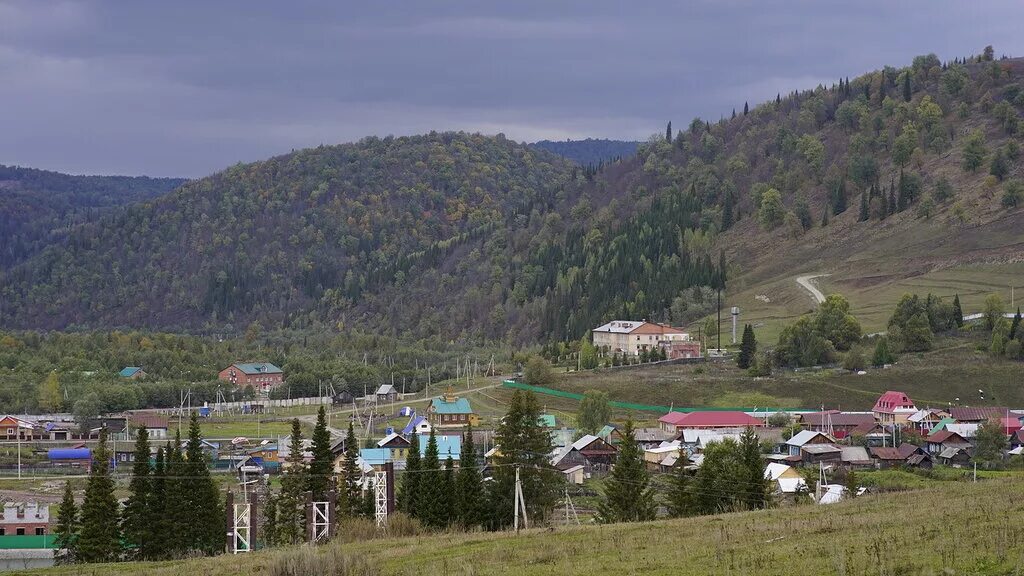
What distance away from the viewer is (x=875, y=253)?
446 ft

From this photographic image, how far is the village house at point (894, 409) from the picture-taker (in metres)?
81.5

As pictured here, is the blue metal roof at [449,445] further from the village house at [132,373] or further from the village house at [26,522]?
the village house at [132,373]

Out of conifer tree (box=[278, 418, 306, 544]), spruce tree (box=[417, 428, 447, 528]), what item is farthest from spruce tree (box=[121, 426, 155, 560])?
spruce tree (box=[417, 428, 447, 528])

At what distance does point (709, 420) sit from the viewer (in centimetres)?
7988

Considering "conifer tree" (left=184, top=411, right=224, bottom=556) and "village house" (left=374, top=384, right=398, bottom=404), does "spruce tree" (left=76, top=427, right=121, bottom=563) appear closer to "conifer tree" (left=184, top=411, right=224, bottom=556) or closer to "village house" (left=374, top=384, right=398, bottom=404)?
"conifer tree" (left=184, top=411, right=224, bottom=556)

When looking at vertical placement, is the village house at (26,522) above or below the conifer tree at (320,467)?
below

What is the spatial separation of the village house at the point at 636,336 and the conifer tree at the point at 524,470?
72.7 m

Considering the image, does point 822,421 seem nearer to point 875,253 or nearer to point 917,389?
point 917,389

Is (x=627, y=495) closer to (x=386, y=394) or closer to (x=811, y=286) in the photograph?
(x=386, y=394)

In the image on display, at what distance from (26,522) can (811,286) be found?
9167cm

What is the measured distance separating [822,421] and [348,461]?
147 feet

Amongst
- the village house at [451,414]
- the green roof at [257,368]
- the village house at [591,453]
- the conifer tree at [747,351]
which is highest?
the conifer tree at [747,351]

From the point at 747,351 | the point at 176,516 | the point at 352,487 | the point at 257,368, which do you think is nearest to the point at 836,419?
the point at 747,351

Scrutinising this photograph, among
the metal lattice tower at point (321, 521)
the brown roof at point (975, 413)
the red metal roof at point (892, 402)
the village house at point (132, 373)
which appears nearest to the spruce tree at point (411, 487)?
the metal lattice tower at point (321, 521)
